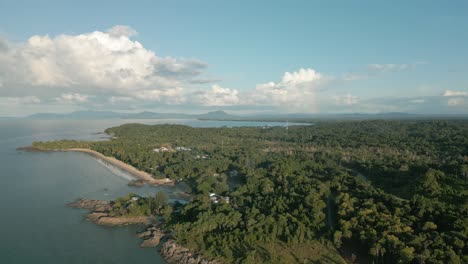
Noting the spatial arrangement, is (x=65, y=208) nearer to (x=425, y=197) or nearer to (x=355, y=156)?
(x=425, y=197)

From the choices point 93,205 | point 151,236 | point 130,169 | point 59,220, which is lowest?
point 151,236

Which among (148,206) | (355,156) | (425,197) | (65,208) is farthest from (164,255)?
(355,156)

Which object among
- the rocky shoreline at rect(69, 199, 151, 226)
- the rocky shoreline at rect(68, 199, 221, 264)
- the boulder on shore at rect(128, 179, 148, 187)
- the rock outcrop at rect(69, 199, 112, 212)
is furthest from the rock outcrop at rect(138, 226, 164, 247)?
the boulder on shore at rect(128, 179, 148, 187)

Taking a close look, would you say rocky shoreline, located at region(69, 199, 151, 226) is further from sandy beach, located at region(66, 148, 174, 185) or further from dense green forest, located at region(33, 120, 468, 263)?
sandy beach, located at region(66, 148, 174, 185)

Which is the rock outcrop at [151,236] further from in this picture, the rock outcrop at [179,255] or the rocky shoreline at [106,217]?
the rocky shoreline at [106,217]

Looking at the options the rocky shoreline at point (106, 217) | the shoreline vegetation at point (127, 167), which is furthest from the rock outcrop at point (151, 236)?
the shoreline vegetation at point (127, 167)

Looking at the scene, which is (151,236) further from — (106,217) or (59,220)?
(59,220)

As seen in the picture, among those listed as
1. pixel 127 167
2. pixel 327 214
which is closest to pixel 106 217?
pixel 327 214
